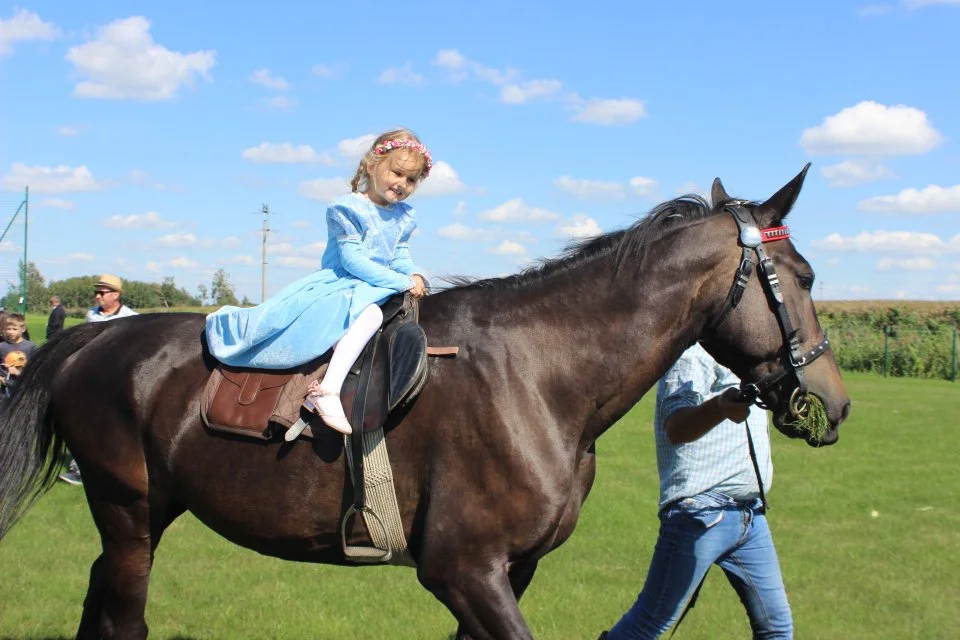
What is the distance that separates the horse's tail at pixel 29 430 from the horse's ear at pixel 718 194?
315cm

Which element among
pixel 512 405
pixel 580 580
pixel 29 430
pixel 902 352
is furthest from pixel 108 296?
pixel 902 352

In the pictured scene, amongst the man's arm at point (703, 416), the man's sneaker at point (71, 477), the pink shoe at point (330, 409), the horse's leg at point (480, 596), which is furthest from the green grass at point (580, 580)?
the pink shoe at point (330, 409)

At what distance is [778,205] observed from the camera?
11.2 feet

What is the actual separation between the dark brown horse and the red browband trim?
27 mm

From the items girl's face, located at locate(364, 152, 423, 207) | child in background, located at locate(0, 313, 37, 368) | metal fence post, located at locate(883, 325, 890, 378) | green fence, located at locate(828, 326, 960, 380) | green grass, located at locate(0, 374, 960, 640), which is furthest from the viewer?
metal fence post, located at locate(883, 325, 890, 378)

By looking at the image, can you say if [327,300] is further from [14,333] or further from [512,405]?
[14,333]

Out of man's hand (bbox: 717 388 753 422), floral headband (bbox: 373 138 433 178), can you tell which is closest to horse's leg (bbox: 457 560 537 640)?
man's hand (bbox: 717 388 753 422)

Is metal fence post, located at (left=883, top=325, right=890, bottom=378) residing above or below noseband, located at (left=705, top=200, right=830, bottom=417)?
below

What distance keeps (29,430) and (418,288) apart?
2192mm

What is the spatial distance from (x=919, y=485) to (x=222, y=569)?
8.79 meters

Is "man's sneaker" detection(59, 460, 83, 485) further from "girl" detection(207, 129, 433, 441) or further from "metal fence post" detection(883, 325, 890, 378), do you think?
"metal fence post" detection(883, 325, 890, 378)

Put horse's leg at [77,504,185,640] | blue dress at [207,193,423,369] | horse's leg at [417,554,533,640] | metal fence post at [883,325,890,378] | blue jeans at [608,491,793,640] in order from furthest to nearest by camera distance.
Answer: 1. metal fence post at [883,325,890,378]
2. horse's leg at [77,504,185,640]
3. blue jeans at [608,491,793,640]
4. blue dress at [207,193,423,369]
5. horse's leg at [417,554,533,640]

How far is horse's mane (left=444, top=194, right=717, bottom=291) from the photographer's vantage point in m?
3.53

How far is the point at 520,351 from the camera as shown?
11.4ft
